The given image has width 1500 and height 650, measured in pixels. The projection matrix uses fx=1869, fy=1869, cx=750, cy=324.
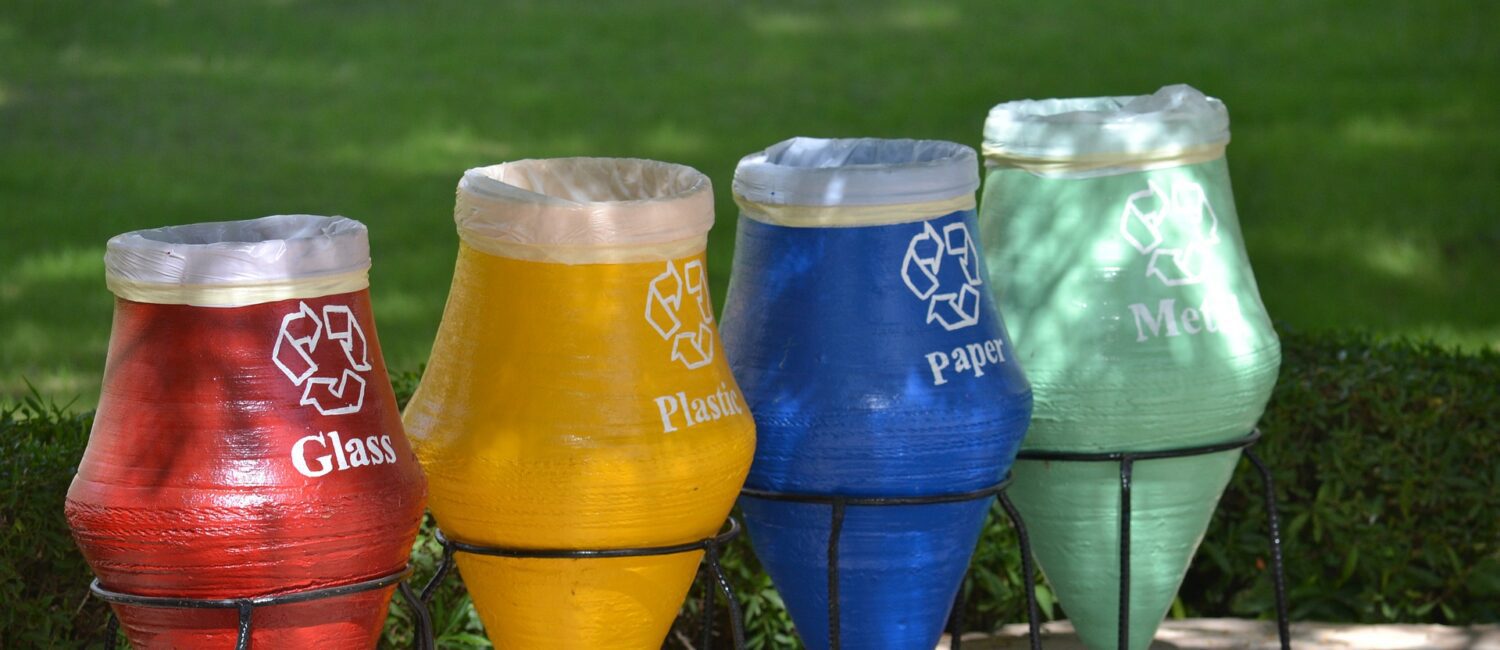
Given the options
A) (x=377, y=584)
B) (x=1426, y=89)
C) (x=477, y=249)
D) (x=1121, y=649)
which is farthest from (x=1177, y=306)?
(x=1426, y=89)

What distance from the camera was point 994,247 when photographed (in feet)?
10.1

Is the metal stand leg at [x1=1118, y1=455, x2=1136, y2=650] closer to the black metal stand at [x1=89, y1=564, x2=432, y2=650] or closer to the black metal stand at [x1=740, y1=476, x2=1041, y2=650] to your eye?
the black metal stand at [x1=740, y1=476, x2=1041, y2=650]

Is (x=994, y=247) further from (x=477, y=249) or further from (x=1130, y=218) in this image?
(x=477, y=249)

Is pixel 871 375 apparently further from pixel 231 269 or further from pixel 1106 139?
pixel 231 269

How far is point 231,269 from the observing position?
7.33 feet

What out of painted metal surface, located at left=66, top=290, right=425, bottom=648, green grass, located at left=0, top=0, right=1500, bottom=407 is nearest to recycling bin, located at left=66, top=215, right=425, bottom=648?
painted metal surface, located at left=66, top=290, right=425, bottom=648

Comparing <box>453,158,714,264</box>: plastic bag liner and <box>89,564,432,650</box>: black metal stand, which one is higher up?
<box>453,158,714,264</box>: plastic bag liner

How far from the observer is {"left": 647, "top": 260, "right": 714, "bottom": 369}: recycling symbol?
2.47 metres

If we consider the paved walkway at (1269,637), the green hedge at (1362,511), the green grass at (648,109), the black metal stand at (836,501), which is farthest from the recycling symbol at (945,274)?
the green grass at (648,109)

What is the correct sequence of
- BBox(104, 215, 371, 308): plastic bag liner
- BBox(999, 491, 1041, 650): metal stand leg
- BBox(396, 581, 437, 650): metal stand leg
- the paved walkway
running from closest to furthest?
BBox(104, 215, 371, 308): plastic bag liner → BBox(396, 581, 437, 650): metal stand leg → BBox(999, 491, 1041, 650): metal stand leg → the paved walkway

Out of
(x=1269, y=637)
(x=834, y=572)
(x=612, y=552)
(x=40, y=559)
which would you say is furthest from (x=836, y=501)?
(x=1269, y=637)

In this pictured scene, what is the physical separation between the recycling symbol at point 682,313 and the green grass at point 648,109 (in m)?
3.19

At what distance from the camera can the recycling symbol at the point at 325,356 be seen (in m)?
2.28

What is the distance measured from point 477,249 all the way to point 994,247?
37.6 inches
